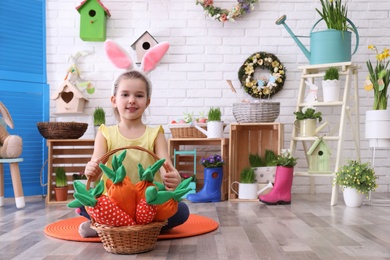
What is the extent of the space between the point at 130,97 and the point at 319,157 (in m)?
1.92

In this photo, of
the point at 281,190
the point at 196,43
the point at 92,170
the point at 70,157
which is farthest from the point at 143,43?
the point at 92,170

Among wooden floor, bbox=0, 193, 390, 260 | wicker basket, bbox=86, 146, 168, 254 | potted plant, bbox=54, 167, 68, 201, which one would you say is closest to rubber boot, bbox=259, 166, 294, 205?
wooden floor, bbox=0, 193, 390, 260

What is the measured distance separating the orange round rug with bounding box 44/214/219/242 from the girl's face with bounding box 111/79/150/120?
57 centimetres

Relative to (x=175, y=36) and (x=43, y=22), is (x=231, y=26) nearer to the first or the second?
(x=175, y=36)

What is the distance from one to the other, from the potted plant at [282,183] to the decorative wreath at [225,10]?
1.29m

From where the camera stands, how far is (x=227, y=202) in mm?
3443

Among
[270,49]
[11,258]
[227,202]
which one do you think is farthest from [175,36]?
[11,258]

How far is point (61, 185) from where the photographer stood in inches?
140

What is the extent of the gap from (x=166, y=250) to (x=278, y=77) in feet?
7.77

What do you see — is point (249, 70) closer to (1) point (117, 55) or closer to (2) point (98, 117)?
(2) point (98, 117)

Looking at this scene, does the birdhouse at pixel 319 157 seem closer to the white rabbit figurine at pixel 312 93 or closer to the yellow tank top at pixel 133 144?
the white rabbit figurine at pixel 312 93

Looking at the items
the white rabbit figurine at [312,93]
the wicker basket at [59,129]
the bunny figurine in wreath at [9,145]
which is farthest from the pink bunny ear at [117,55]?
the white rabbit figurine at [312,93]

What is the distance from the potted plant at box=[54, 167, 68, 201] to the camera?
3.53 meters

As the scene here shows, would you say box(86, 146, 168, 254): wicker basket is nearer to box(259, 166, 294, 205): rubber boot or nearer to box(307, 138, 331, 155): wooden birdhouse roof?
box(259, 166, 294, 205): rubber boot
